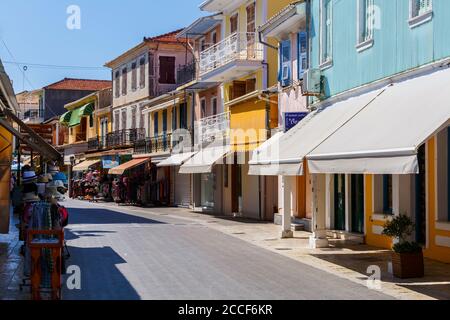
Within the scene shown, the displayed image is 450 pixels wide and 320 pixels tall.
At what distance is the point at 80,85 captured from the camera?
73.9m

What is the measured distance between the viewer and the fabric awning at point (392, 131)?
1002 centimetres

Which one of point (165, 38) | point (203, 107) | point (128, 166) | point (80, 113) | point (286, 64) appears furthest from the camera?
point (80, 113)

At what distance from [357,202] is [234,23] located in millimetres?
15259

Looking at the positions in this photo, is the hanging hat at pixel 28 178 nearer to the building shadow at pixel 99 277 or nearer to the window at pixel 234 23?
the building shadow at pixel 99 277

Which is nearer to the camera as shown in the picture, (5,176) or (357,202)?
(5,176)

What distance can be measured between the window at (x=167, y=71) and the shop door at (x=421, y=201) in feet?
100

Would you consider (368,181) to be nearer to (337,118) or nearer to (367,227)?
(367,227)

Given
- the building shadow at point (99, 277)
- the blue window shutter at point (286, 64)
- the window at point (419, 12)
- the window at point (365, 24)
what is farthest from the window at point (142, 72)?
the window at point (419, 12)

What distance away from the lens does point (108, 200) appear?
156 feet

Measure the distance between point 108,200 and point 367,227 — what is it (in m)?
32.0

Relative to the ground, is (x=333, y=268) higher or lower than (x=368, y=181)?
lower

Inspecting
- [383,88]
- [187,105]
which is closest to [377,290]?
[383,88]

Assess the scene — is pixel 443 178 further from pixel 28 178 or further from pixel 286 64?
pixel 286 64

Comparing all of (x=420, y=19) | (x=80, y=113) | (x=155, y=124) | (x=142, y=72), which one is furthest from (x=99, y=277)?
(x=80, y=113)
